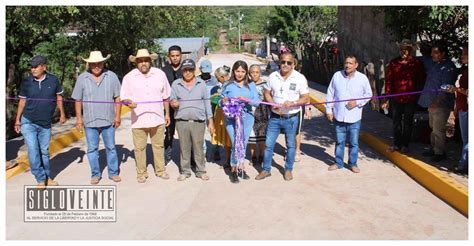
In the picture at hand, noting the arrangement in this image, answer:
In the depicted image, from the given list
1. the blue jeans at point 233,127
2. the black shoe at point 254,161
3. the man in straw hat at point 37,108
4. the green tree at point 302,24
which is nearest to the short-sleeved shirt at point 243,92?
the blue jeans at point 233,127

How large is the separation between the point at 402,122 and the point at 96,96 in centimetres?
404

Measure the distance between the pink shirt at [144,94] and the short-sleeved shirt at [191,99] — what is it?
20cm

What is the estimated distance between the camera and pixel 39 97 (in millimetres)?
5574

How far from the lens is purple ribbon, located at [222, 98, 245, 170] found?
5.87 meters

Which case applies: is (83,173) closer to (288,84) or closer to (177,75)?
(177,75)

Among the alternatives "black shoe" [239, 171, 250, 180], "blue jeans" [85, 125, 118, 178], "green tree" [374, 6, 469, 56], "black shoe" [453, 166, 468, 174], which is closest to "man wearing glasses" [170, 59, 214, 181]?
"black shoe" [239, 171, 250, 180]

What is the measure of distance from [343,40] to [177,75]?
1147cm

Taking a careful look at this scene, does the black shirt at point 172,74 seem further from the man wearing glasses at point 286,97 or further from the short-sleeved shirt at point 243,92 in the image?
the man wearing glasses at point 286,97

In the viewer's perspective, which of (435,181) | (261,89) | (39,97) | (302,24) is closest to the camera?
(435,181)

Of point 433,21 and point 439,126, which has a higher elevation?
point 433,21

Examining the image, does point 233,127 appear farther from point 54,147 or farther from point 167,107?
point 54,147

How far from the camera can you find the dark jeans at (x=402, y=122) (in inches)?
254

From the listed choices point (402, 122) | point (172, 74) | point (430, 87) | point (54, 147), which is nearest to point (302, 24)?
point (54, 147)
